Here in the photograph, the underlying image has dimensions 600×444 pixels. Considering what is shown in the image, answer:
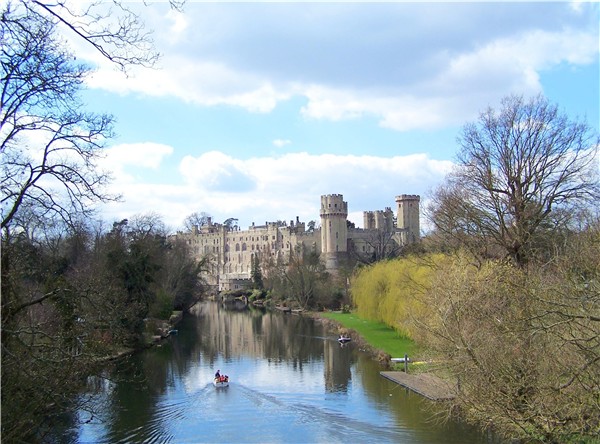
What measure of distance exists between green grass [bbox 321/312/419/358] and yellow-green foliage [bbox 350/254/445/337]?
0.48 meters

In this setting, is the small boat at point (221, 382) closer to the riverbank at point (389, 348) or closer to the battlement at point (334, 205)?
the riverbank at point (389, 348)

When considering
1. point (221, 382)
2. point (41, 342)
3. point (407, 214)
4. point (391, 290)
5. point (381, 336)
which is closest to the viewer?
point (41, 342)

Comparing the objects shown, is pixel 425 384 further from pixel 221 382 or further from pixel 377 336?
pixel 377 336

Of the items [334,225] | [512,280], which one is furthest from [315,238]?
[512,280]

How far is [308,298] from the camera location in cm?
4597

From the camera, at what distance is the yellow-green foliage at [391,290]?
22.8m

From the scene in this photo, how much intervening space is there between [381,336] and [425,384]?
9951mm

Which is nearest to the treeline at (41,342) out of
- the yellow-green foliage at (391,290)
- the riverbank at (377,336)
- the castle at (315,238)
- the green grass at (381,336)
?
the riverbank at (377,336)

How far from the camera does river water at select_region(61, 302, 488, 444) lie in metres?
13.1

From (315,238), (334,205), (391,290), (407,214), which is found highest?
(334,205)

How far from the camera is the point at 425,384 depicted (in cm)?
1708

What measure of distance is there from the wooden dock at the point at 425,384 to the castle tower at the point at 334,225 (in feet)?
159

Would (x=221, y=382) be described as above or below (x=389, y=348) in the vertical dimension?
below

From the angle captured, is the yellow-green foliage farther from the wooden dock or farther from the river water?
the wooden dock
